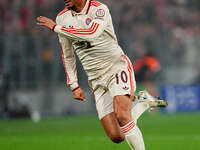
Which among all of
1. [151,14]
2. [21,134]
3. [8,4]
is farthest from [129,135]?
[151,14]

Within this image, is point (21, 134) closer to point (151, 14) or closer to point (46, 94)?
point (46, 94)

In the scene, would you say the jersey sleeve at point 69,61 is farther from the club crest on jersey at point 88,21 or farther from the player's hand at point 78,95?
the club crest on jersey at point 88,21

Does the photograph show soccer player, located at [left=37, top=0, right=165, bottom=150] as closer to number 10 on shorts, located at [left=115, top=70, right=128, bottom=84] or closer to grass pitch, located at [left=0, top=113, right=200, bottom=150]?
number 10 on shorts, located at [left=115, top=70, right=128, bottom=84]

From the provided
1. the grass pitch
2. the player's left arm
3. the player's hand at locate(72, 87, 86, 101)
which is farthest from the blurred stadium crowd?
the player's left arm

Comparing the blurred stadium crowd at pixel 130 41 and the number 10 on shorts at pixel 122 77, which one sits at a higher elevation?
the number 10 on shorts at pixel 122 77

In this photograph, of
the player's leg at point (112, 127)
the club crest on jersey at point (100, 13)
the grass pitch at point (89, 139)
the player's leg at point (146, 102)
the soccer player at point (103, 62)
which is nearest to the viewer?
the soccer player at point (103, 62)

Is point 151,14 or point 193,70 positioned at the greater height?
point 151,14

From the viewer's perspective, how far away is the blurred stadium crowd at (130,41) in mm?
18984

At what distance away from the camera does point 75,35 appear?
21.2ft

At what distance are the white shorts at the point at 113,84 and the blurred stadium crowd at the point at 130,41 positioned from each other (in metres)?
11.9

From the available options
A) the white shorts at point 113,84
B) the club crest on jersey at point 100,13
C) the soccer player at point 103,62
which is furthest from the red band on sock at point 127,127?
the club crest on jersey at point 100,13

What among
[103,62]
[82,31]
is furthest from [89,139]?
[82,31]

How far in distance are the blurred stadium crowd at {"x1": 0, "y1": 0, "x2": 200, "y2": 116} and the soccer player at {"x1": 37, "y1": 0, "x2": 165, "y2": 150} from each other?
38.4 feet

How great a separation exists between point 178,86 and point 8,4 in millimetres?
7309
